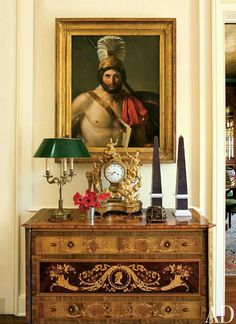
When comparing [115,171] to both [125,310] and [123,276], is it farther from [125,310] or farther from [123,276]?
[125,310]

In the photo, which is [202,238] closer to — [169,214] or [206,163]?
[169,214]

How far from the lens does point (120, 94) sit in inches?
116

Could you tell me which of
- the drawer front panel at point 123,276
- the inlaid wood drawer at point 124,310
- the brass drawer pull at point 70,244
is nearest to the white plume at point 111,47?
the brass drawer pull at point 70,244

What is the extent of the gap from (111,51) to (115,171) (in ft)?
3.39

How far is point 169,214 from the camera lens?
2695 millimetres

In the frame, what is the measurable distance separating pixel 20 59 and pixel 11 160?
845 millimetres

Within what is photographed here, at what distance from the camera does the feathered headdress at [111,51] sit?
295 centimetres

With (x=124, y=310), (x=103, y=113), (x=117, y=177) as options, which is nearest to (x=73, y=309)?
(x=124, y=310)

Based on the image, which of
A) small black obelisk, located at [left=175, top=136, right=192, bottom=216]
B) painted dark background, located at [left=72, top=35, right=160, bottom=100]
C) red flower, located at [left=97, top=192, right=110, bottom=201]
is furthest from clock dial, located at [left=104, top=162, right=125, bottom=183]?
painted dark background, located at [left=72, top=35, right=160, bottom=100]

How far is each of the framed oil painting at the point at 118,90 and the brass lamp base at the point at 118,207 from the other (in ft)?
1.58

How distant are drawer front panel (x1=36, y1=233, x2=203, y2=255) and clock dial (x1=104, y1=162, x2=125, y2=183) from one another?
481 mm

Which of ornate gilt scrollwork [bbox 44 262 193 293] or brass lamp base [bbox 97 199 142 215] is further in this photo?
brass lamp base [bbox 97 199 142 215]

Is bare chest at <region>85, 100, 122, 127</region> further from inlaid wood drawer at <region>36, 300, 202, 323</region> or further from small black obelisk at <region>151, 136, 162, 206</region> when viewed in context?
inlaid wood drawer at <region>36, 300, 202, 323</region>

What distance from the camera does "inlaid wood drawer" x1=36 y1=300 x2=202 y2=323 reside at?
2.39 meters
